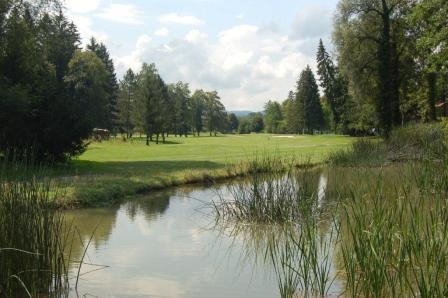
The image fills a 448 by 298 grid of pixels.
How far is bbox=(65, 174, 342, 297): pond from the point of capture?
25.3 ft

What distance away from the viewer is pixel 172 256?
32.1 ft

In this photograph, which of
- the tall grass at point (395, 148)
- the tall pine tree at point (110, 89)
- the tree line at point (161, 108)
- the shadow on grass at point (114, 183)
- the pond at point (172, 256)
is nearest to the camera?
the pond at point (172, 256)

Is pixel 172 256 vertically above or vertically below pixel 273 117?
below

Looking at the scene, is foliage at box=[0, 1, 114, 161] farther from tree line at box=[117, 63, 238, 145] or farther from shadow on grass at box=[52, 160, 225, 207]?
tree line at box=[117, 63, 238, 145]

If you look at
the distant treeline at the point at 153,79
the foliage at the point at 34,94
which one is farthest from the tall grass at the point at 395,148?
the foliage at the point at 34,94

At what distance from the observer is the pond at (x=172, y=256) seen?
7.73m

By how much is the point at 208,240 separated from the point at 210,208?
4.16 m

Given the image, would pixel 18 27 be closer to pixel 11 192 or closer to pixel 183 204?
pixel 183 204

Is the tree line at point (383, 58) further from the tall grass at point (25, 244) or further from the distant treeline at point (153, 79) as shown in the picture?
the tall grass at point (25, 244)

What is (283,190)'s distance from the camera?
11.8m

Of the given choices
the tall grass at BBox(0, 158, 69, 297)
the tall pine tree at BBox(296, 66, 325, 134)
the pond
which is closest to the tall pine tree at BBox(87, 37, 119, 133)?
the tall pine tree at BBox(296, 66, 325, 134)

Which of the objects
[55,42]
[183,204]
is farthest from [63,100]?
[183,204]

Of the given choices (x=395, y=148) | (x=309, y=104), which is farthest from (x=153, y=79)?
(x=309, y=104)

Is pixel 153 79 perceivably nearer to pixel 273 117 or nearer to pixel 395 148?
pixel 395 148
